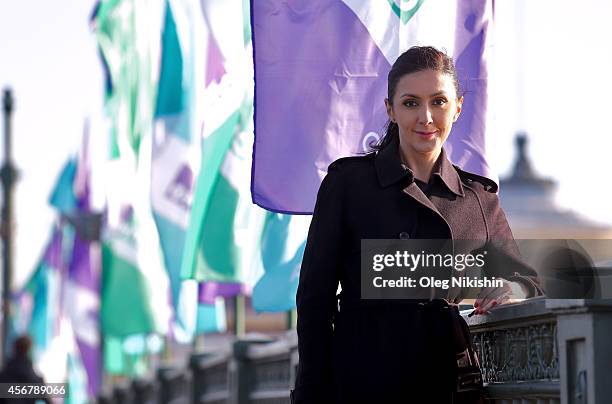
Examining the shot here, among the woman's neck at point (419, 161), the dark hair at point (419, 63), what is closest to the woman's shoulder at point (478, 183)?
the woman's neck at point (419, 161)

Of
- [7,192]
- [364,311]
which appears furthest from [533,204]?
[364,311]

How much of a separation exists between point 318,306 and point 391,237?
328 millimetres

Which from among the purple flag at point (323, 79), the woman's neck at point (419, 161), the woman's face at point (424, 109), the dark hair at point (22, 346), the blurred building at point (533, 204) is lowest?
the dark hair at point (22, 346)

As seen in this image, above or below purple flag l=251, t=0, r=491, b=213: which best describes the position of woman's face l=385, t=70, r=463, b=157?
below

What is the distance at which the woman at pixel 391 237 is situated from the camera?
200 inches

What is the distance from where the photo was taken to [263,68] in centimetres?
1021

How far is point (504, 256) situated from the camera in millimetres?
5371

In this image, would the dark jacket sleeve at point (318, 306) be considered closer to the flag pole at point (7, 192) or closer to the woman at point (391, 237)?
the woman at point (391, 237)

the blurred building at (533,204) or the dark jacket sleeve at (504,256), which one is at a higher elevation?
the blurred building at (533,204)

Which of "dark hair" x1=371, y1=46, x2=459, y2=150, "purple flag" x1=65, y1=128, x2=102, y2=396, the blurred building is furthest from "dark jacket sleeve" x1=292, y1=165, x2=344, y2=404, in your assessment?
the blurred building

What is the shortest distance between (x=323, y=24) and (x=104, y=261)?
12787 millimetres

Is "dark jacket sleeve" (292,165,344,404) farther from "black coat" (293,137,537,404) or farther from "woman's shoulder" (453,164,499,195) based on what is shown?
"woman's shoulder" (453,164,499,195)

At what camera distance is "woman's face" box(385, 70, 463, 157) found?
17.1 feet

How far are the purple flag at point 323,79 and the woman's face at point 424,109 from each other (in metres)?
4.74
